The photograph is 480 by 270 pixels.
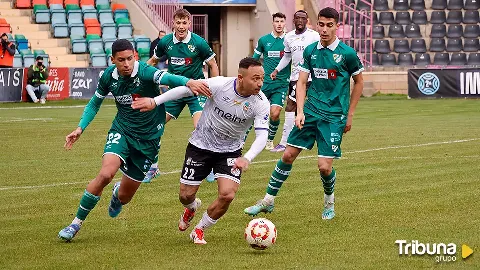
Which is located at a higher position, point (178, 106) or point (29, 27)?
point (178, 106)

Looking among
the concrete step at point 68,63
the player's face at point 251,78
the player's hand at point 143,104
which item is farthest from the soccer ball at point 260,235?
the concrete step at point 68,63

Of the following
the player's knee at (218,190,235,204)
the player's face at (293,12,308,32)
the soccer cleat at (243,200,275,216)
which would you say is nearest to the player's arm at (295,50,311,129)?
the soccer cleat at (243,200,275,216)

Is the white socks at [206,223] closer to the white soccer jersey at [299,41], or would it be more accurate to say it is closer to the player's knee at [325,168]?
the player's knee at [325,168]

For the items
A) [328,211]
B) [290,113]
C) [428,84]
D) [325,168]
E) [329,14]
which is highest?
[329,14]

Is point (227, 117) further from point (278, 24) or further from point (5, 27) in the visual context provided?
point (5, 27)

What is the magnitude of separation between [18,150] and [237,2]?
2266cm

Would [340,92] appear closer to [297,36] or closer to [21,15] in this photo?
[297,36]

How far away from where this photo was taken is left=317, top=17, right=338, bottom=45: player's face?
10664mm

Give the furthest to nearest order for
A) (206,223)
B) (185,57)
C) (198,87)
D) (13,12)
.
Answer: (13,12) < (185,57) < (206,223) < (198,87)

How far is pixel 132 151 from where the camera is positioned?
32.4ft

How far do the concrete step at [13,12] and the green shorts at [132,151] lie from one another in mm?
27599

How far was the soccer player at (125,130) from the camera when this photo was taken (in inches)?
375

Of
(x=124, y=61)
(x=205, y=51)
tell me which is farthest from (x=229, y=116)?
(x=205, y=51)

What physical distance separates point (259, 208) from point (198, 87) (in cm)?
229
